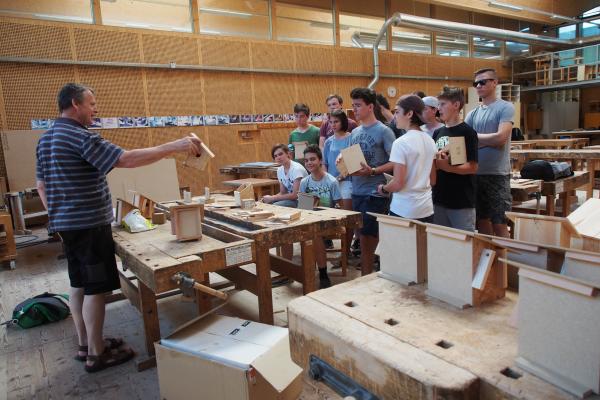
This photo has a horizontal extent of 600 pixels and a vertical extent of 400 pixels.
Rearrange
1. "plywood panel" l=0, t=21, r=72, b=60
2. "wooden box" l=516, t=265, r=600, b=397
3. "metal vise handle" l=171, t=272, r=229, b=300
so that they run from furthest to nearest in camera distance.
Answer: "plywood panel" l=0, t=21, r=72, b=60 < "metal vise handle" l=171, t=272, r=229, b=300 < "wooden box" l=516, t=265, r=600, b=397

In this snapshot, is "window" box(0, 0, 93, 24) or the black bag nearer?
the black bag

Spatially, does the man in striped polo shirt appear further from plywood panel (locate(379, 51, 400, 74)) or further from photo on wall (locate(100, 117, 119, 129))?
plywood panel (locate(379, 51, 400, 74))

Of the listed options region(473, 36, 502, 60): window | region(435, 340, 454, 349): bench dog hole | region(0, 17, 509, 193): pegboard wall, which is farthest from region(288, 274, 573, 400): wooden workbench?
region(473, 36, 502, 60): window

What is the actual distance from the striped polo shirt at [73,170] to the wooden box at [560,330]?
220 centimetres

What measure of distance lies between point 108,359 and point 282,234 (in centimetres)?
138

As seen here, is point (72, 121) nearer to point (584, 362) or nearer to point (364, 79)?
point (584, 362)

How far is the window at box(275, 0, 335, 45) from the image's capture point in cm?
967

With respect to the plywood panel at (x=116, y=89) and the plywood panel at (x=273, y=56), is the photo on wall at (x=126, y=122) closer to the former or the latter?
the plywood panel at (x=116, y=89)

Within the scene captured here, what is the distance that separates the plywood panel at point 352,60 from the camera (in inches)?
403

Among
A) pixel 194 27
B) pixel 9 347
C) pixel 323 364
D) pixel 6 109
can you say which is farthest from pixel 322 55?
pixel 323 364

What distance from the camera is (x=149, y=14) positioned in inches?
315

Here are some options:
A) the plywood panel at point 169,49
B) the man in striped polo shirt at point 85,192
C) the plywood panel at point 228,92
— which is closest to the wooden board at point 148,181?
the plywood panel at point 228,92

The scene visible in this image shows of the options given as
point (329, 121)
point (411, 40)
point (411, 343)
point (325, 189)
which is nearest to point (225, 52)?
point (329, 121)

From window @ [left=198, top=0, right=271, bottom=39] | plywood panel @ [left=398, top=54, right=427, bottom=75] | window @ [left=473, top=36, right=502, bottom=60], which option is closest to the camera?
window @ [left=198, top=0, right=271, bottom=39]
